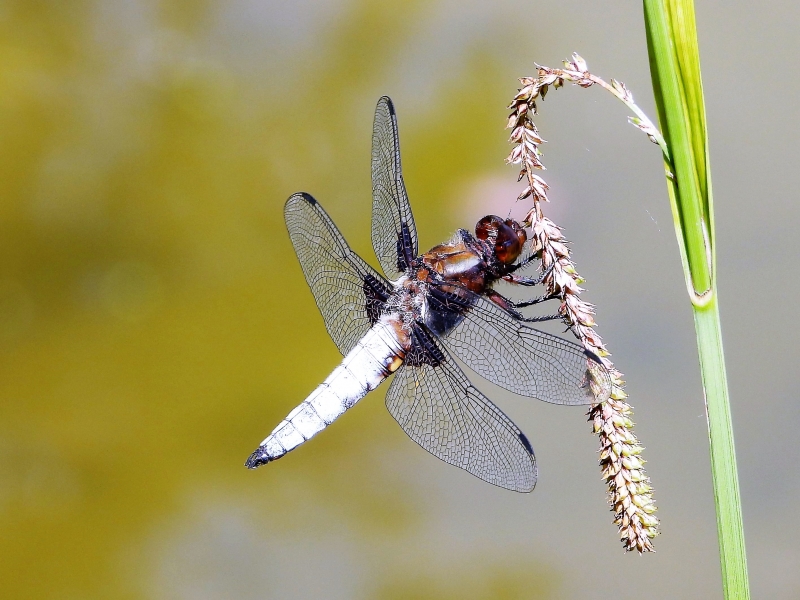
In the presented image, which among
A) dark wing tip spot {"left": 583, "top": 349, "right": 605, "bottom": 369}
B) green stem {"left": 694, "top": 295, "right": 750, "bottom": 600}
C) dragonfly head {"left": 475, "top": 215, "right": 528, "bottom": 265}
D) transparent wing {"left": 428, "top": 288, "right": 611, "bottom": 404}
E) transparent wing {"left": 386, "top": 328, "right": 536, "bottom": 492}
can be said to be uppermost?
dragonfly head {"left": 475, "top": 215, "right": 528, "bottom": 265}

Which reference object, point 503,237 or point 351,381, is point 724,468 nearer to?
point 503,237

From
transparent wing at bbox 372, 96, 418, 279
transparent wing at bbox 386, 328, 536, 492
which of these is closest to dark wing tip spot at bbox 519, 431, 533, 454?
transparent wing at bbox 386, 328, 536, 492

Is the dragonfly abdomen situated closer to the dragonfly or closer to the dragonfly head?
the dragonfly

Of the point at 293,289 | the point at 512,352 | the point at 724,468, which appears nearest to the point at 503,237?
the point at 512,352

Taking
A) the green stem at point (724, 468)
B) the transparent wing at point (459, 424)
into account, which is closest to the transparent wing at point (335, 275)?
the transparent wing at point (459, 424)

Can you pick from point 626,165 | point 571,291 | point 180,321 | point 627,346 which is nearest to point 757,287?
point 627,346
